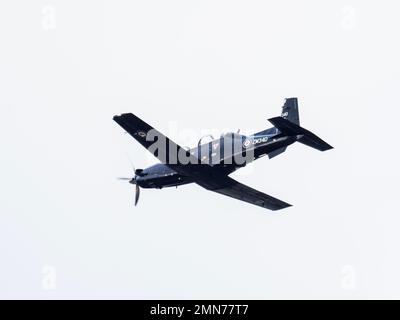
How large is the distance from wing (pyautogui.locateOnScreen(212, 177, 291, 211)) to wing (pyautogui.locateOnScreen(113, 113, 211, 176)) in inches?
119

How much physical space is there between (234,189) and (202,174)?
333cm

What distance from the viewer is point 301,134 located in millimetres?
42531

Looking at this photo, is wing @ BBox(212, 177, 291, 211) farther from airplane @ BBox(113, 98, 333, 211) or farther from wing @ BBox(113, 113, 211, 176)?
wing @ BBox(113, 113, 211, 176)

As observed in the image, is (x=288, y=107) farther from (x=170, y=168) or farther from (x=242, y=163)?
(x=170, y=168)

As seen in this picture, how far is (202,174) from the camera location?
44.8 meters

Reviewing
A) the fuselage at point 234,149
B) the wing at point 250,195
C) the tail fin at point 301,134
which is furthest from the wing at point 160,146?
the tail fin at point 301,134

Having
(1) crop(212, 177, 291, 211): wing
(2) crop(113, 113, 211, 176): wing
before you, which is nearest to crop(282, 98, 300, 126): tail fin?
(2) crop(113, 113, 211, 176): wing

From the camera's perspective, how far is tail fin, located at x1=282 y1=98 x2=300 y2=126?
43344mm

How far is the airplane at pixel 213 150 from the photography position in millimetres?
42125

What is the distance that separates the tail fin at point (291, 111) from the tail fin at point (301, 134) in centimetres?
86

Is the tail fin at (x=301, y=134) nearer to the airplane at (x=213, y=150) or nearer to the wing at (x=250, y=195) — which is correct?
the airplane at (x=213, y=150)

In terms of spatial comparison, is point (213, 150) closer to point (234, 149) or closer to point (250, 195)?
point (234, 149)
